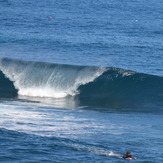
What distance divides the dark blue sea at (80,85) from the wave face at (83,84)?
0.07m

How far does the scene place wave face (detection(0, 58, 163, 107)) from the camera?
132 feet

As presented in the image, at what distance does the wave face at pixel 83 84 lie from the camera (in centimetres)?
4012

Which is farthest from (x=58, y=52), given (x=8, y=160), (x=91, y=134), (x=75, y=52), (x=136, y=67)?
(x=8, y=160)

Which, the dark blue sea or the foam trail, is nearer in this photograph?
the dark blue sea

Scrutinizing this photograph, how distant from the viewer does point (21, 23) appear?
6812cm

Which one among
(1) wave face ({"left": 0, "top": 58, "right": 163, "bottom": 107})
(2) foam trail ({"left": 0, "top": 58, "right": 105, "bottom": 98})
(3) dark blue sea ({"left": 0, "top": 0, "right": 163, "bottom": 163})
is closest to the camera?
(3) dark blue sea ({"left": 0, "top": 0, "right": 163, "bottom": 163})

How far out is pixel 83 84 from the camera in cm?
4212

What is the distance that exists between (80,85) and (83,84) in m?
0.29

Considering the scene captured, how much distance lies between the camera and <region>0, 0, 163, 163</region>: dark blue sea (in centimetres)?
2652

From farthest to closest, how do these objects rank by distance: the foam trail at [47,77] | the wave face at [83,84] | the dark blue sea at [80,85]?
the foam trail at [47,77] → the wave face at [83,84] → the dark blue sea at [80,85]

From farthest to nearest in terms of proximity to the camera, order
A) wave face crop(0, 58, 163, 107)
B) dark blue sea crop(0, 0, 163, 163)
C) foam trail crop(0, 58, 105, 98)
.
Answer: foam trail crop(0, 58, 105, 98), wave face crop(0, 58, 163, 107), dark blue sea crop(0, 0, 163, 163)

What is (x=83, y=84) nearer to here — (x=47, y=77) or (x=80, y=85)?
(x=80, y=85)

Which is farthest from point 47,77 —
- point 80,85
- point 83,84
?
point 83,84

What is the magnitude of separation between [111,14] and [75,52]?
25.1m
